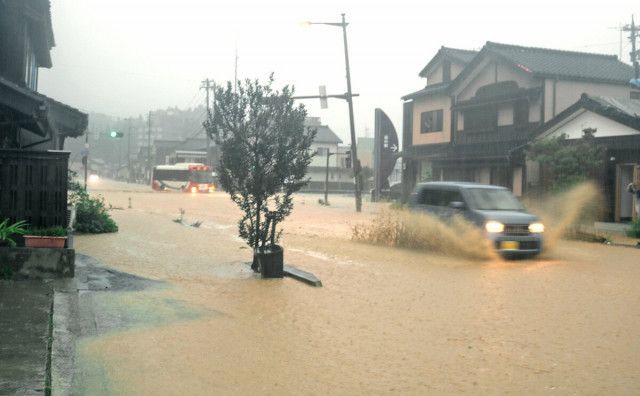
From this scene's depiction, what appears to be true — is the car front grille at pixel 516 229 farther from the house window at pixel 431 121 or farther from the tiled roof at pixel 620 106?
the house window at pixel 431 121

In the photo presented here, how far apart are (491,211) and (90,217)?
11106mm

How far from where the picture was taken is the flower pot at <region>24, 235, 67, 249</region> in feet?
32.7

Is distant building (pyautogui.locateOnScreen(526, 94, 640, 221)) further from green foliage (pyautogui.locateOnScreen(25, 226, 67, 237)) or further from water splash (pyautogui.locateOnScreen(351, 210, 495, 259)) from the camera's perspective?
green foliage (pyautogui.locateOnScreen(25, 226, 67, 237))

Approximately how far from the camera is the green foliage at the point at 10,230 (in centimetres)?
980

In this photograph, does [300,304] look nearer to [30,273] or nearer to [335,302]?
[335,302]

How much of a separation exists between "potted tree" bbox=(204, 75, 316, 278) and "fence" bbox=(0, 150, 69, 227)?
283 centimetres

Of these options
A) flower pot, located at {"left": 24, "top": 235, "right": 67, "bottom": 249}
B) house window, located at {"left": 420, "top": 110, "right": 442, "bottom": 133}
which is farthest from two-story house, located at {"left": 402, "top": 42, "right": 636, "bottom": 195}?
flower pot, located at {"left": 24, "top": 235, "right": 67, "bottom": 249}

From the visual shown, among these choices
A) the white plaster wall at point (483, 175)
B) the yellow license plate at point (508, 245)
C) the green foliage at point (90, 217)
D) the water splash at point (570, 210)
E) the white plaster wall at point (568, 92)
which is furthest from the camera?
the white plaster wall at point (483, 175)

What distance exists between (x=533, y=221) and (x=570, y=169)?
788 cm

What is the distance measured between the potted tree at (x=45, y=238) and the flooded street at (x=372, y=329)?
5.00 feet

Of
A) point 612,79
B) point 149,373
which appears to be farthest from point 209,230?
point 612,79

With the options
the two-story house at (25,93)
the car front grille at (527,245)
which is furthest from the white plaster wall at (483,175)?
the two-story house at (25,93)

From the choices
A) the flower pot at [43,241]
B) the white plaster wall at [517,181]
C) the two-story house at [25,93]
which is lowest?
the flower pot at [43,241]

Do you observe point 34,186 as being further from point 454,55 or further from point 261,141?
point 454,55
